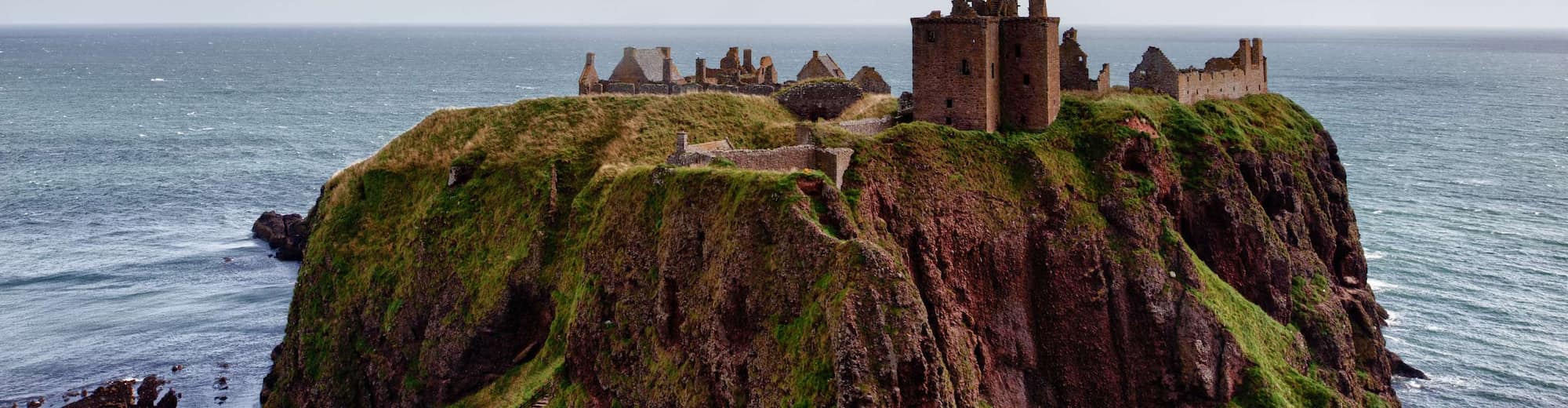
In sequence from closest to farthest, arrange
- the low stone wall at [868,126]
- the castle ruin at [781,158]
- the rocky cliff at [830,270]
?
the rocky cliff at [830,270] → the castle ruin at [781,158] → the low stone wall at [868,126]

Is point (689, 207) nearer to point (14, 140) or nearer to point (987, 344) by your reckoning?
point (987, 344)

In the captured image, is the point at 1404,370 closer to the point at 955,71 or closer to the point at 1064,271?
the point at 1064,271

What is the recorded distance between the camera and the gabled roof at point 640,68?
88.2 m

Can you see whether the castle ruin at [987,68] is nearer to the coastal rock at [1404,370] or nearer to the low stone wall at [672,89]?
the low stone wall at [672,89]

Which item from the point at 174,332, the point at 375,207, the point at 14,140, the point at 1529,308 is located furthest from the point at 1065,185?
the point at 14,140

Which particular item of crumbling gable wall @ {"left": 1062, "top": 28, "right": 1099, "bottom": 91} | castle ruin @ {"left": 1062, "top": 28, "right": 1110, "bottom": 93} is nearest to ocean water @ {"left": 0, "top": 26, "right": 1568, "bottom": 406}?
castle ruin @ {"left": 1062, "top": 28, "right": 1110, "bottom": 93}

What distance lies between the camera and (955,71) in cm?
6444

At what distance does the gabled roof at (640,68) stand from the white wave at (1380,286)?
136 ft

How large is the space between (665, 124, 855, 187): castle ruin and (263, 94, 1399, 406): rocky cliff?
1021 millimetres

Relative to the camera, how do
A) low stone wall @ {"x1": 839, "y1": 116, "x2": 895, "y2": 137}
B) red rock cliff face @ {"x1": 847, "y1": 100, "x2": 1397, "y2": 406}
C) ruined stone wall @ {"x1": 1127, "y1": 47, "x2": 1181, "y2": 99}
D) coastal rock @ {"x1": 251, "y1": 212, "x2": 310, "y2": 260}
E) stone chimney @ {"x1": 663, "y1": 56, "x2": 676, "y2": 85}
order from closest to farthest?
red rock cliff face @ {"x1": 847, "y1": 100, "x2": 1397, "y2": 406}
low stone wall @ {"x1": 839, "y1": 116, "x2": 895, "y2": 137}
ruined stone wall @ {"x1": 1127, "y1": 47, "x2": 1181, "y2": 99}
stone chimney @ {"x1": 663, "y1": 56, "x2": 676, "y2": 85}
coastal rock @ {"x1": 251, "y1": 212, "x2": 310, "y2": 260}

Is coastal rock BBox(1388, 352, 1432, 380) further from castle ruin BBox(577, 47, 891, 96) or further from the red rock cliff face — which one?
castle ruin BBox(577, 47, 891, 96)

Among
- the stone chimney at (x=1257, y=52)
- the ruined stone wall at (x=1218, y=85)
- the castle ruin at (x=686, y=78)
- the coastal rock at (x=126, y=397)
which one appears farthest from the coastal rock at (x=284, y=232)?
the stone chimney at (x=1257, y=52)

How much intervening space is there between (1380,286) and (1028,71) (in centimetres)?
3762

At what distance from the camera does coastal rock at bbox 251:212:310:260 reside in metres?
103
